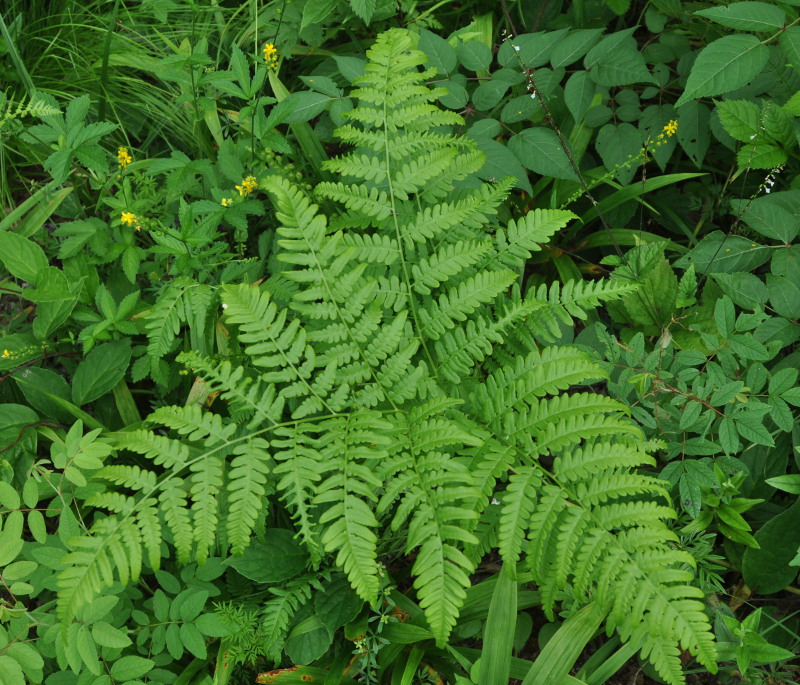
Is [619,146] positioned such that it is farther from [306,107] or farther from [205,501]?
[205,501]

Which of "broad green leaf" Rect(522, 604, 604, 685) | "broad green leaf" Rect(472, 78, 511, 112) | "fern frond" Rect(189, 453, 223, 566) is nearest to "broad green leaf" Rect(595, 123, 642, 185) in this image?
"broad green leaf" Rect(472, 78, 511, 112)

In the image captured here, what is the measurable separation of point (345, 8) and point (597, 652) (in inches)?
104

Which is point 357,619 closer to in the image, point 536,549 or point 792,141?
point 536,549

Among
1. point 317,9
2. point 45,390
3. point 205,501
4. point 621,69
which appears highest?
point 317,9

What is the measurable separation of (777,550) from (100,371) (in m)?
2.38

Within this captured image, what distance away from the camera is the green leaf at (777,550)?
2070 mm

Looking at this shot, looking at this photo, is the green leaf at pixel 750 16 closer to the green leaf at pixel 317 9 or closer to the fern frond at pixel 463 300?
the fern frond at pixel 463 300

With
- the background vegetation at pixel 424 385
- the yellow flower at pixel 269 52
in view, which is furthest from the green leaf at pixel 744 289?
the yellow flower at pixel 269 52

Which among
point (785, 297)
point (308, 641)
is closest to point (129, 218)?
point (308, 641)

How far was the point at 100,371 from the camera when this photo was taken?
2.38m

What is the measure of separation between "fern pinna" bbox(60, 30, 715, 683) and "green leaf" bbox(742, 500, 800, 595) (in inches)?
22.4

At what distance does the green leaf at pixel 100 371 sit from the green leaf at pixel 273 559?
0.83m

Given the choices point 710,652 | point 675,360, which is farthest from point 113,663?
point 675,360

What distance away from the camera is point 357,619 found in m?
2.10
